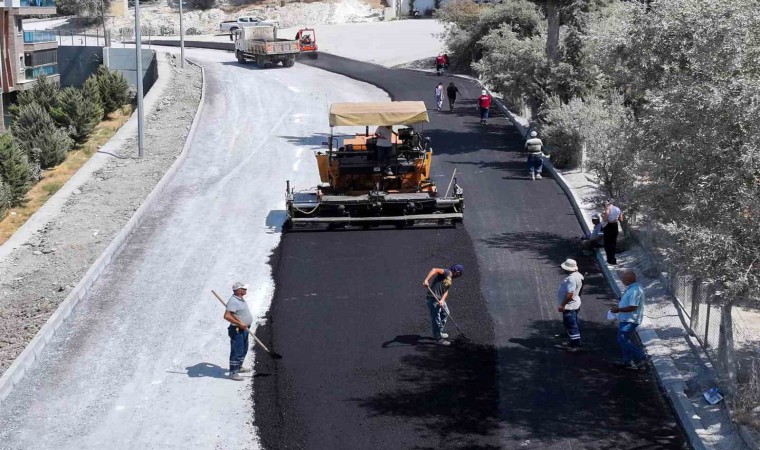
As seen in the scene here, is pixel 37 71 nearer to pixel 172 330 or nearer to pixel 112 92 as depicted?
pixel 112 92

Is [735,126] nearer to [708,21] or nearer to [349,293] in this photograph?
[708,21]

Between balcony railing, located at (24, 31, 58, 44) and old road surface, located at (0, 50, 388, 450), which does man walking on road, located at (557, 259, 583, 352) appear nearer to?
old road surface, located at (0, 50, 388, 450)

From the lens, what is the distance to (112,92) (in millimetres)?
41281

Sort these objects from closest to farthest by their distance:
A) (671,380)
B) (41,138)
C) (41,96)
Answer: (671,380)
(41,138)
(41,96)

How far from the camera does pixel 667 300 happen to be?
1623 centimetres

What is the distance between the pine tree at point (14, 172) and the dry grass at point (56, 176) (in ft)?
1.09

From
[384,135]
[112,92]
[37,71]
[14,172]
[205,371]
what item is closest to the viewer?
[205,371]

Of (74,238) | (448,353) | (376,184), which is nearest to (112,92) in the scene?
(74,238)

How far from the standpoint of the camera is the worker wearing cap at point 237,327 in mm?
13148

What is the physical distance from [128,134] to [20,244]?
12.8 meters

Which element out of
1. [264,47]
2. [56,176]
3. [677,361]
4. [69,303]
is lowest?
[56,176]

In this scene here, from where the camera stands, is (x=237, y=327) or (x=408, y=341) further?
(x=408, y=341)

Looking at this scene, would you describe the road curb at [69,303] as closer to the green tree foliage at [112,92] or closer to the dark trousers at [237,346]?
the dark trousers at [237,346]

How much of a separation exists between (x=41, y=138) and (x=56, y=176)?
5.99 feet
